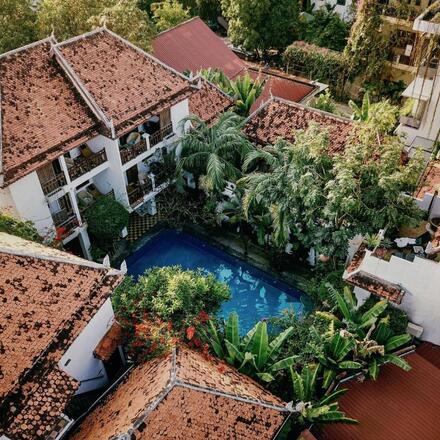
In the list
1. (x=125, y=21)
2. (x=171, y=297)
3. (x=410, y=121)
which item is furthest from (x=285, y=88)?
(x=171, y=297)

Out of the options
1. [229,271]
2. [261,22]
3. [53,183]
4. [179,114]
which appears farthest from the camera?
[261,22]

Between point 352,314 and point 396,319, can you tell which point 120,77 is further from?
point 396,319

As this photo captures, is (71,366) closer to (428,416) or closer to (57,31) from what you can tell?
(428,416)

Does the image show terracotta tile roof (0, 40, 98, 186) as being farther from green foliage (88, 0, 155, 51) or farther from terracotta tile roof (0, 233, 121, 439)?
green foliage (88, 0, 155, 51)

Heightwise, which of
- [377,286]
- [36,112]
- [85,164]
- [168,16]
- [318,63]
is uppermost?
[36,112]

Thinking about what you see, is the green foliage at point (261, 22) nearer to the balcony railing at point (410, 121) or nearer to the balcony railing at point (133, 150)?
the balcony railing at point (410, 121)

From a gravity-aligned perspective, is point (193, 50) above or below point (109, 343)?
above

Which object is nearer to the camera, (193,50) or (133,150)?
(133,150)
